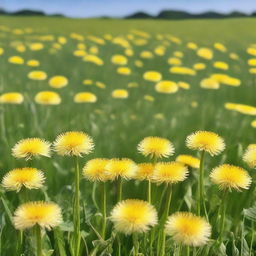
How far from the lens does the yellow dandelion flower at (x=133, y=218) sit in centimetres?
84

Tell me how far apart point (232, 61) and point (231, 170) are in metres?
4.93

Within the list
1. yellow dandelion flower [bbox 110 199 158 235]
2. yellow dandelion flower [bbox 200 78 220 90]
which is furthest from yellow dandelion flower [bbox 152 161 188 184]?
yellow dandelion flower [bbox 200 78 220 90]

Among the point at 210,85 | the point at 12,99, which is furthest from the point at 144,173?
the point at 210,85

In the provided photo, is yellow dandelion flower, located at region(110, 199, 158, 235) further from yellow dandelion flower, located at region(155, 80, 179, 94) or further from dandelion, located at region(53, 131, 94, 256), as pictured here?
yellow dandelion flower, located at region(155, 80, 179, 94)

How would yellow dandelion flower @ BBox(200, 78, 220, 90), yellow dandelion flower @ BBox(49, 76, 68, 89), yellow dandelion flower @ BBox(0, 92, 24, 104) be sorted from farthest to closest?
yellow dandelion flower @ BBox(200, 78, 220, 90)
yellow dandelion flower @ BBox(49, 76, 68, 89)
yellow dandelion flower @ BBox(0, 92, 24, 104)

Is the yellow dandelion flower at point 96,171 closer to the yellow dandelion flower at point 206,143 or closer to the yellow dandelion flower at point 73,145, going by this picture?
the yellow dandelion flower at point 73,145

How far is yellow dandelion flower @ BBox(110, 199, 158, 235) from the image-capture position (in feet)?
2.77

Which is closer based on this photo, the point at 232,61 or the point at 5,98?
the point at 5,98

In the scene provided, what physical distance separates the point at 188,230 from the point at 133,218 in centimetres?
9

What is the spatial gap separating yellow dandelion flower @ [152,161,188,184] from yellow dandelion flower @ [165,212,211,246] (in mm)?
101

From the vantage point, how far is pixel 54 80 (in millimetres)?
3055

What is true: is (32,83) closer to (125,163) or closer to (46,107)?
(46,107)

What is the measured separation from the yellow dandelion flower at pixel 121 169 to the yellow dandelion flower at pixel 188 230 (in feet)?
0.55

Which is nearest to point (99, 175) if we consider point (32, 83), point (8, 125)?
point (8, 125)
